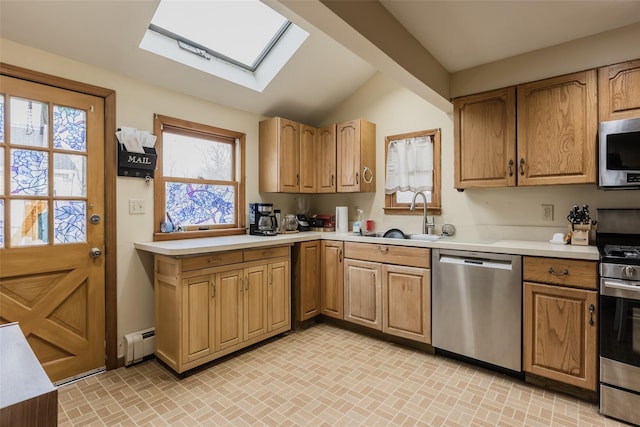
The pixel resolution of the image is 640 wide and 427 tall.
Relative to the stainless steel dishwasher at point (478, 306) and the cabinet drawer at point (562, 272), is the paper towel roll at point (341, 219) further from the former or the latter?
the cabinet drawer at point (562, 272)

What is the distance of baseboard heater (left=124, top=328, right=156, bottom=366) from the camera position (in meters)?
2.53

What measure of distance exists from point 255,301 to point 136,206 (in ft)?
Result: 4.11

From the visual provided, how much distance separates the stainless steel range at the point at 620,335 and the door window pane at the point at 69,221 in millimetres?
3471

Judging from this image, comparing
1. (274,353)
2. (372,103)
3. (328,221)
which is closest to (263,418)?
(274,353)

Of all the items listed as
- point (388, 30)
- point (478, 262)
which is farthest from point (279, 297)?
point (388, 30)

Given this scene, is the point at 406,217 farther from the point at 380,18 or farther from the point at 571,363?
the point at 380,18

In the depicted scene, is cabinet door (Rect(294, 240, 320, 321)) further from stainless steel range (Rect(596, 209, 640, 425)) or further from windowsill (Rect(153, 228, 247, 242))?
A: stainless steel range (Rect(596, 209, 640, 425))

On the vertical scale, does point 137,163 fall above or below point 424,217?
above

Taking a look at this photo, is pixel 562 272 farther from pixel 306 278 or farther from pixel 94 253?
pixel 94 253

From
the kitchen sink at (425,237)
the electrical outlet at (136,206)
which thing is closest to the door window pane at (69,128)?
the electrical outlet at (136,206)

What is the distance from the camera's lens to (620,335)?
1.91 m

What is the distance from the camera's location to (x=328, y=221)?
381 centimetres

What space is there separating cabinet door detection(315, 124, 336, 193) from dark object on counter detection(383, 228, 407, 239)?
79 cm

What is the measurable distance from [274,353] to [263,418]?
0.86m
